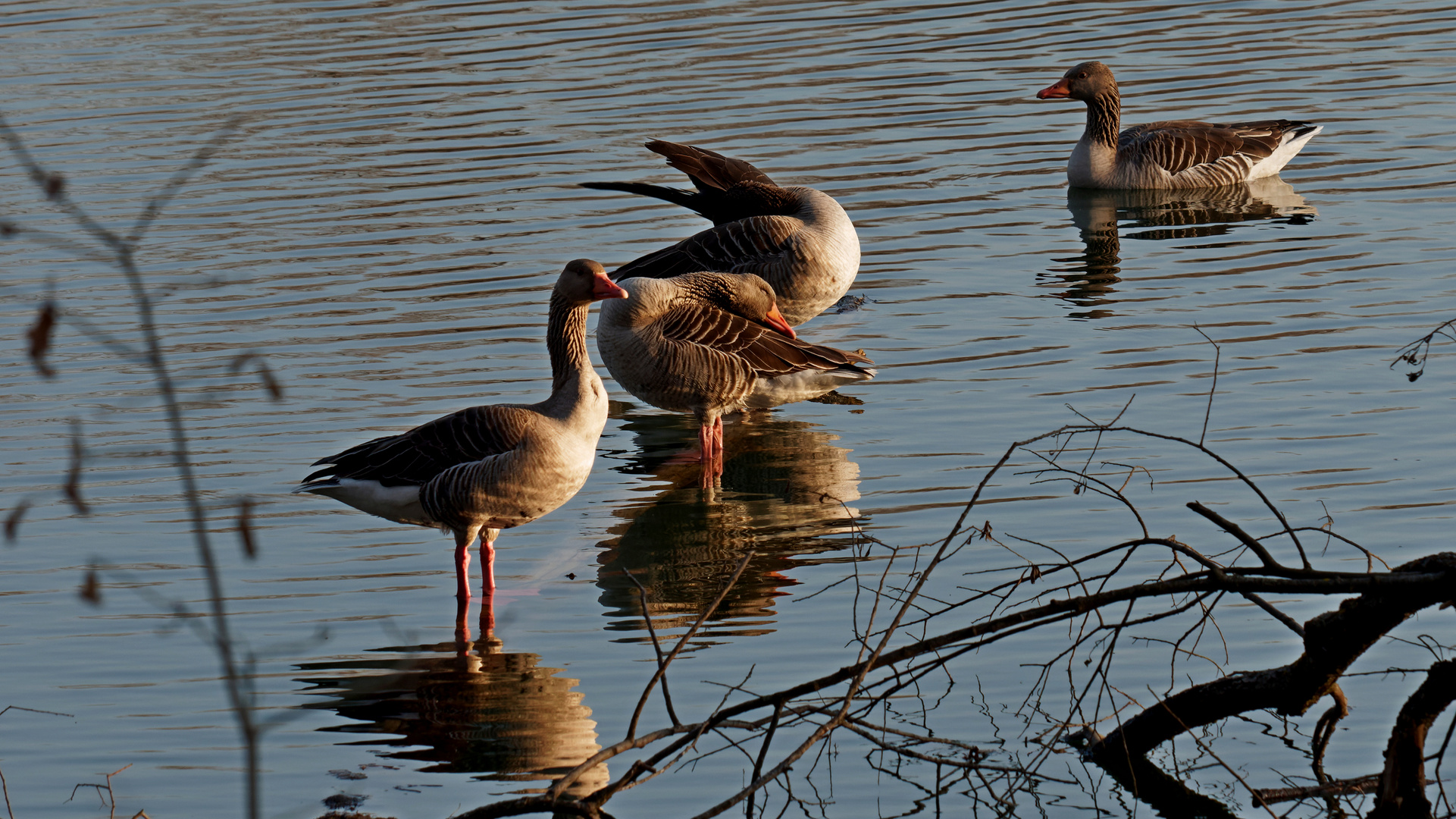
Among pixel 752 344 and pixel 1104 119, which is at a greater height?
pixel 1104 119

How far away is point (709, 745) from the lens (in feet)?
21.8

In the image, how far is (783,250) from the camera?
42.0 ft

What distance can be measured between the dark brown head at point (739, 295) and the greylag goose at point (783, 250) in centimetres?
103

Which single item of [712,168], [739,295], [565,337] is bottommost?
[739,295]

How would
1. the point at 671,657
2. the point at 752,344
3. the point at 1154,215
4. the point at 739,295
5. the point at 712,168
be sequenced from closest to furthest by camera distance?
1. the point at 671,657
2. the point at 752,344
3. the point at 739,295
4. the point at 712,168
5. the point at 1154,215

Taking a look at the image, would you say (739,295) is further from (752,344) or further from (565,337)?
(565,337)

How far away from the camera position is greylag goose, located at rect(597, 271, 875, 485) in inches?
417

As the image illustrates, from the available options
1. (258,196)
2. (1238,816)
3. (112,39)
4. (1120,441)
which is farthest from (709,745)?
(112,39)

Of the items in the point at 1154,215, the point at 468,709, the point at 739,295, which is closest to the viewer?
the point at 468,709

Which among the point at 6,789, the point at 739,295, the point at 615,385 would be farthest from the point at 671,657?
the point at 615,385

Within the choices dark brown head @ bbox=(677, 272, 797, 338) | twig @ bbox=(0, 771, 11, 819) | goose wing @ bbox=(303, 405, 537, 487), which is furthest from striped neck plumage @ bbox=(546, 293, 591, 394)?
twig @ bbox=(0, 771, 11, 819)

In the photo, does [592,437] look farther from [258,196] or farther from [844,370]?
[258,196]

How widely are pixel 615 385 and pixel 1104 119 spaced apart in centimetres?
705

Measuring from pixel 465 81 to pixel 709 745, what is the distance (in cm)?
1790
